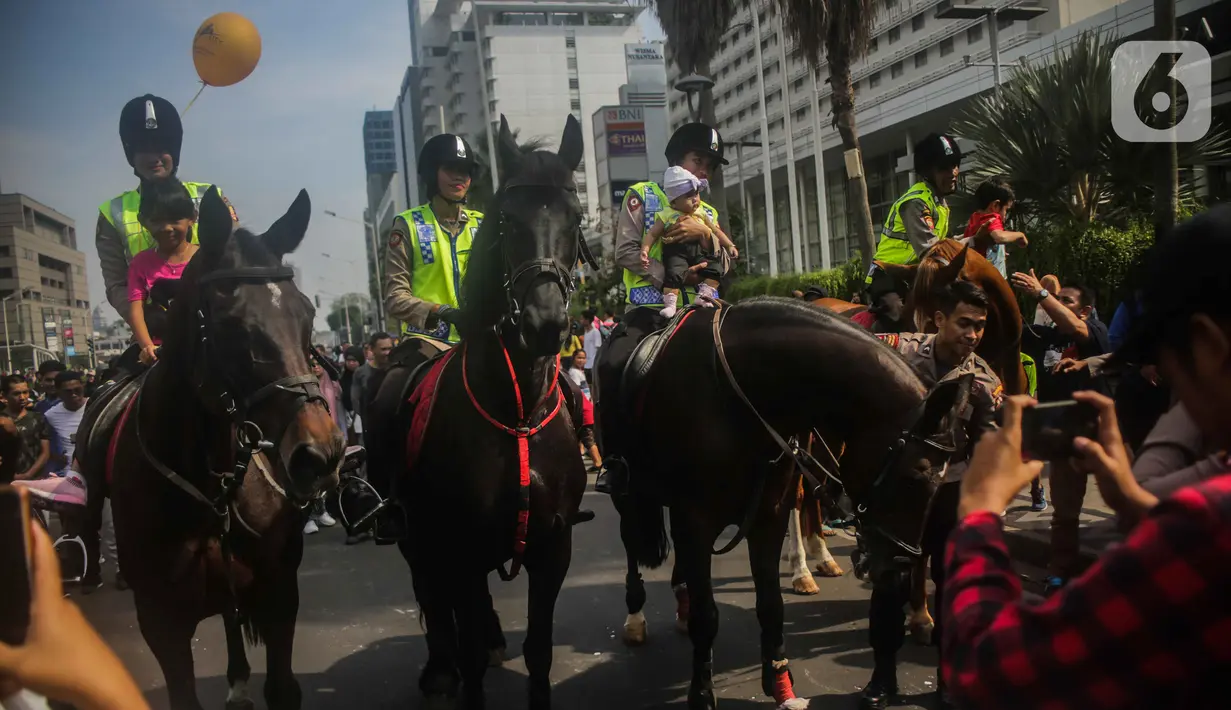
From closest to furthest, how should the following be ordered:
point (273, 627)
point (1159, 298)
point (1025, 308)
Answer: point (1159, 298), point (273, 627), point (1025, 308)

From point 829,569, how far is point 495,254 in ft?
14.4

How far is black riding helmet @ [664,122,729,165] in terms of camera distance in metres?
5.65

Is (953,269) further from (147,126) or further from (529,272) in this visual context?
(147,126)

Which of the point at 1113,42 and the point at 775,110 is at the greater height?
the point at 775,110

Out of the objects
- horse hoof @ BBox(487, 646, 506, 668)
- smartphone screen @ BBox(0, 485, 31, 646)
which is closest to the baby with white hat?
horse hoof @ BBox(487, 646, 506, 668)

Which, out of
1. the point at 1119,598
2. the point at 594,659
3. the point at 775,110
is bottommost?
the point at 594,659

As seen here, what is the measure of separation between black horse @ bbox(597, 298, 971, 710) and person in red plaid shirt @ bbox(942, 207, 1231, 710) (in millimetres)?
1858

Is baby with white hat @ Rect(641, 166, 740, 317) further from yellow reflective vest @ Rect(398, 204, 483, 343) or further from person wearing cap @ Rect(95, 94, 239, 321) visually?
person wearing cap @ Rect(95, 94, 239, 321)

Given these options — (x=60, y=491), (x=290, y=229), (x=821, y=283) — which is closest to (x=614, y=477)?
(x=290, y=229)

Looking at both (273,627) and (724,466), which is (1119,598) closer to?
(724,466)

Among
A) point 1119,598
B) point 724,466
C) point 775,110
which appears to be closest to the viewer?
point 1119,598

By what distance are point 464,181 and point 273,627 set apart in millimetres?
2506

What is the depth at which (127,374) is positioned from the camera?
4684mm

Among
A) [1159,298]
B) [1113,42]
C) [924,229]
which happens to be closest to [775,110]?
[1113,42]
